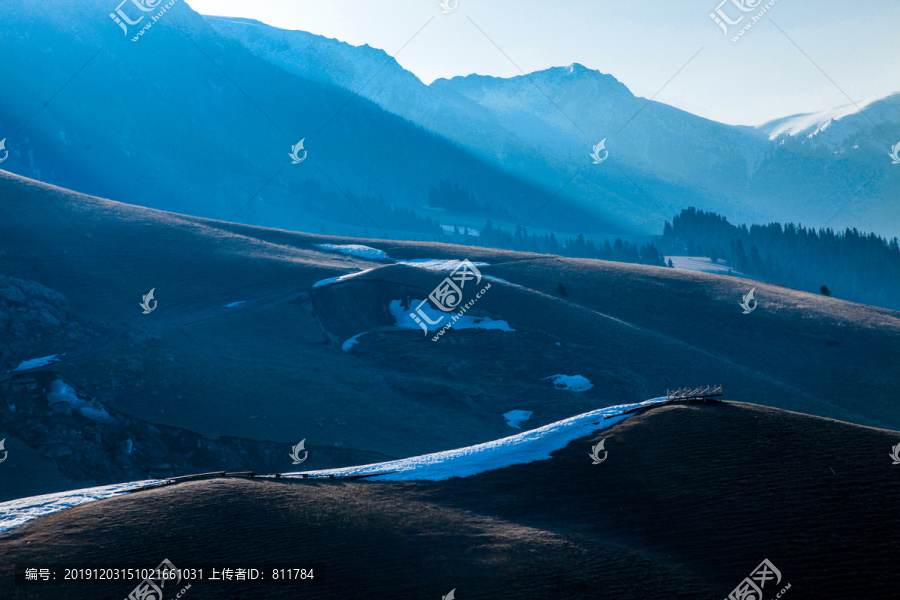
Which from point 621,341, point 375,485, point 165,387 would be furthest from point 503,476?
point 621,341

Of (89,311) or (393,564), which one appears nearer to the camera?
(393,564)

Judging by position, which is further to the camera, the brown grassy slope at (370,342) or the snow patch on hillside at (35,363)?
the snow patch on hillside at (35,363)

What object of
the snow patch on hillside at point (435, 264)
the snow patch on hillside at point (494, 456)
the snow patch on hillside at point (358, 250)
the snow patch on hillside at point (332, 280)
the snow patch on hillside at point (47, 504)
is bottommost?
Result: the snow patch on hillside at point (494, 456)

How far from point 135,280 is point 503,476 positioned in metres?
53.5

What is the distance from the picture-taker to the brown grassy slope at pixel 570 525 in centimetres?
1464

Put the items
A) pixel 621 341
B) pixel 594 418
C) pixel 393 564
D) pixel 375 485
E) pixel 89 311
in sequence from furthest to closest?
pixel 621 341, pixel 89 311, pixel 594 418, pixel 375 485, pixel 393 564

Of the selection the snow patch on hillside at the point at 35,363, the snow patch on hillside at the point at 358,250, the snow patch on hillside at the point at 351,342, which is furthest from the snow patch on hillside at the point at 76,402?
the snow patch on hillside at the point at 358,250

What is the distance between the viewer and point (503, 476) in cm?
2075

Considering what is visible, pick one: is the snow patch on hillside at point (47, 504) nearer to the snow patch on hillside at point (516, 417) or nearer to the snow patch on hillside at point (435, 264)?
the snow patch on hillside at point (516, 417)

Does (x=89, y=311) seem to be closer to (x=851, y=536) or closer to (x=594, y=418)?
(x=594, y=418)

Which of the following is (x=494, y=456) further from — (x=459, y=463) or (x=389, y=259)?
(x=389, y=259)

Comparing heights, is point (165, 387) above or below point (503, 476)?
above

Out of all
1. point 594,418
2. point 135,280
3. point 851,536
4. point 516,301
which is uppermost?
point 135,280

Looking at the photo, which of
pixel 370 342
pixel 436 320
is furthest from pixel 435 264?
pixel 370 342
